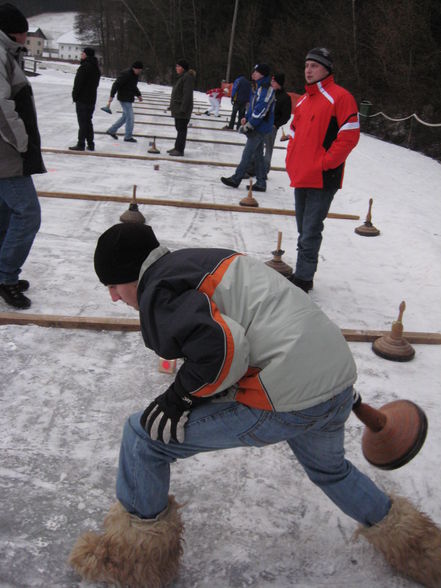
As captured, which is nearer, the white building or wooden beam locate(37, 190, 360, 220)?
wooden beam locate(37, 190, 360, 220)

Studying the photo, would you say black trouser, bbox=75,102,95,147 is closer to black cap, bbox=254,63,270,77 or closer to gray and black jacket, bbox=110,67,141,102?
gray and black jacket, bbox=110,67,141,102

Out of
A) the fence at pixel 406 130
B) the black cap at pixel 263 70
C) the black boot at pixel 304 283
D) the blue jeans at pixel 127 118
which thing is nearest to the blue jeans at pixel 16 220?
the black boot at pixel 304 283

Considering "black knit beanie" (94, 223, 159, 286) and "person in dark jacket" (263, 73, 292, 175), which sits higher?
"black knit beanie" (94, 223, 159, 286)

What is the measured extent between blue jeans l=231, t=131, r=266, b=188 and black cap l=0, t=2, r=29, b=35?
462 cm

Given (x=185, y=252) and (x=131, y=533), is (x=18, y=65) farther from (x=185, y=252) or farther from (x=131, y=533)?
(x=131, y=533)

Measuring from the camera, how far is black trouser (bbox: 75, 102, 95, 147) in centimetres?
955

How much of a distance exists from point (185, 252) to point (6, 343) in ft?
7.14

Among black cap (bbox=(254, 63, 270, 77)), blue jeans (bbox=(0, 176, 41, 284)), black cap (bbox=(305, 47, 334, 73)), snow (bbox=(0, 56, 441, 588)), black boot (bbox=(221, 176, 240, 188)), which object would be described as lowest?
black boot (bbox=(221, 176, 240, 188))

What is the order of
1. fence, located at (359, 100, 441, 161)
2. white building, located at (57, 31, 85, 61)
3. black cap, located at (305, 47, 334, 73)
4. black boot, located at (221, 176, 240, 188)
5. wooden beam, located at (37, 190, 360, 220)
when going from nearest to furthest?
1. black cap, located at (305, 47, 334, 73)
2. wooden beam, located at (37, 190, 360, 220)
3. black boot, located at (221, 176, 240, 188)
4. fence, located at (359, 100, 441, 161)
5. white building, located at (57, 31, 85, 61)

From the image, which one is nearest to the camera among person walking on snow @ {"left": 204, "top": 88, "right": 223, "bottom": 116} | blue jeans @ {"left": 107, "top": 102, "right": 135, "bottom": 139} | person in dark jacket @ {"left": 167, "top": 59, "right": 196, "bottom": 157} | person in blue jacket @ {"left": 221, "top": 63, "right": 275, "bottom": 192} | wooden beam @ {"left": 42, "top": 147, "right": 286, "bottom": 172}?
person in blue jacket @ {"left": 221, "top": 63, "right": 275, "bottom": 192}

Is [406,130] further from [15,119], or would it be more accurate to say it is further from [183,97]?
[15,119]

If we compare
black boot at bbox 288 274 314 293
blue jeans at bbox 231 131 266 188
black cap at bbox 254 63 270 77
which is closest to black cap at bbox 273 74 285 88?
black cap at bbox 254 63 270 77

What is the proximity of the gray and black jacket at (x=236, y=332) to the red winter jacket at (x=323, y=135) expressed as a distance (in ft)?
8.85

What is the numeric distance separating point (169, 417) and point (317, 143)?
3.14 meters
